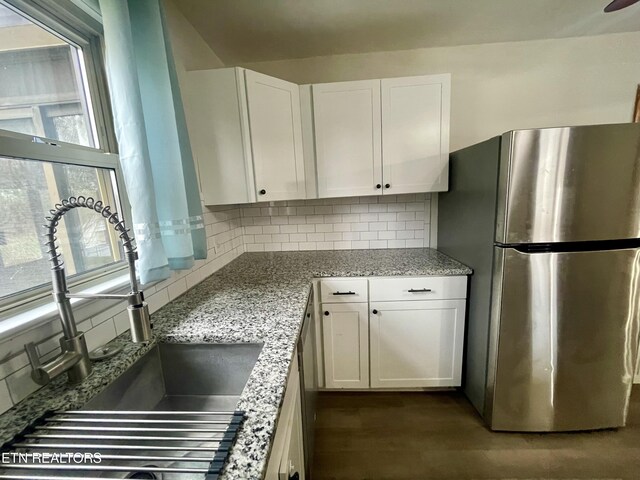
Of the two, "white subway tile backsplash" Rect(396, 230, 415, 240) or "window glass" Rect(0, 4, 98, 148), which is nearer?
"window glass" Rect(0, 4, 98, 148)

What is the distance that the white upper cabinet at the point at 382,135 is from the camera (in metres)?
1.72

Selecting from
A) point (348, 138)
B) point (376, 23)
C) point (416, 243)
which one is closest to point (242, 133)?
point (348, 138)

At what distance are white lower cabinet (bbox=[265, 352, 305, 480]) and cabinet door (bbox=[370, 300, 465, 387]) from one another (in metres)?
0.85

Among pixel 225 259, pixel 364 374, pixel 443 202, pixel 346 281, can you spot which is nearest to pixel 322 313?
pixel 346 281

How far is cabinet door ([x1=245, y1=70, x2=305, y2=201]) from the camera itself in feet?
5.33

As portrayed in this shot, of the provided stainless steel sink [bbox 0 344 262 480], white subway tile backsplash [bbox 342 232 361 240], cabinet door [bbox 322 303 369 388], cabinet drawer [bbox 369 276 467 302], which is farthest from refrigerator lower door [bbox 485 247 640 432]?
stainless steel sink [bbox 0 344 262 480]

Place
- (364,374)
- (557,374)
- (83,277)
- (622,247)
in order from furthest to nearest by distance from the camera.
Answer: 1. (364,374)
2. (557,374)
3. (622,247)
4. (83,277)

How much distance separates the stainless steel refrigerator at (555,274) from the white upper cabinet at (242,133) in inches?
45.6

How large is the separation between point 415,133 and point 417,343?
138cm

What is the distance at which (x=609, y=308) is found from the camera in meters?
1.32

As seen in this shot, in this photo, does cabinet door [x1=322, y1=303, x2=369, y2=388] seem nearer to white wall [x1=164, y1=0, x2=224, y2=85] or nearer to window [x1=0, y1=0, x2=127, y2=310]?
window [x1=0, y1=0, x2=127, y2=310]

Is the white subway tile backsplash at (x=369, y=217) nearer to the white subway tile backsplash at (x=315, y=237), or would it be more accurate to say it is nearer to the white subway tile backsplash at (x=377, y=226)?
the white subway tile backsplash at (x=377, y=226)

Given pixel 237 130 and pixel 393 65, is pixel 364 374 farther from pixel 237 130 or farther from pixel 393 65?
pixel 393 65

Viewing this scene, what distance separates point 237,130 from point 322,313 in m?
1.26
